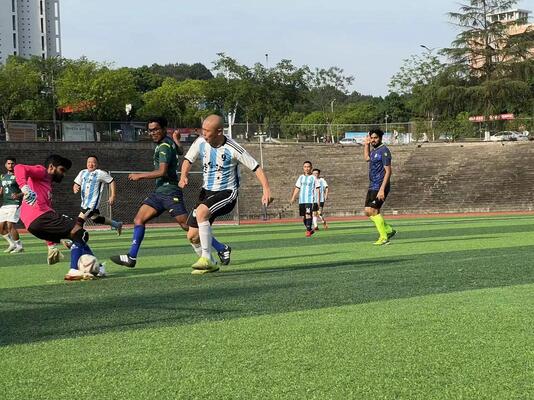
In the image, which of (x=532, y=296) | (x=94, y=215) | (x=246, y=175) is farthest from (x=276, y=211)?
(x=532, y=296)

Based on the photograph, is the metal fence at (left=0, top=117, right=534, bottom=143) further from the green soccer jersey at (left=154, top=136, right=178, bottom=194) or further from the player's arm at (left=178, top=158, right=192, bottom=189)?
the player's arm at (left=178, top=158, right=192, bottom=189)

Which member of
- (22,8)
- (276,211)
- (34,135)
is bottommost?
(276,211)

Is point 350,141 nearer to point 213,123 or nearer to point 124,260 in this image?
point 124,260

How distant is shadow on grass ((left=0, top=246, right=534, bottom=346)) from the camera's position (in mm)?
5793

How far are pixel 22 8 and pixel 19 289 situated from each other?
127805 mm

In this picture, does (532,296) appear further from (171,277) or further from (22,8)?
(22,8)

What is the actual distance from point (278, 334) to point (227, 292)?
7.57ft

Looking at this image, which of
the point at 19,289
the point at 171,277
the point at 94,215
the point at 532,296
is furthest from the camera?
the point at 94,215

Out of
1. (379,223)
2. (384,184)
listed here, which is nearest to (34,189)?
(384,184)

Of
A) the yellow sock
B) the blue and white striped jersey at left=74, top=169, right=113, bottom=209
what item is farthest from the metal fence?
the blue and white striped jersey at left=74, top=169, right=113, bottom=209

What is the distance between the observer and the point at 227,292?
7.33 metres

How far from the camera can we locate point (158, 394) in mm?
3668

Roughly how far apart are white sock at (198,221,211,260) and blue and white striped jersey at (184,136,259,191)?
45 centimetres

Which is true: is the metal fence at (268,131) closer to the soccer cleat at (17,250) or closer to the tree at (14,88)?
the tree at (14,88)
